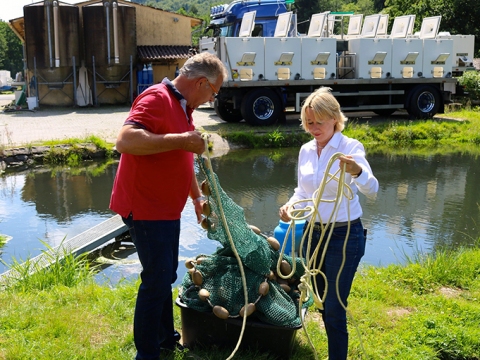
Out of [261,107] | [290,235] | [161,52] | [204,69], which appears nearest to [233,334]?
[290,235]

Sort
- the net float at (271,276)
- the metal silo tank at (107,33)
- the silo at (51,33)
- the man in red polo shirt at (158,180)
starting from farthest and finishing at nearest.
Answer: the metal silo tank at (107,33)
the silo at (51,33)
the net float at (271,276)
the man in red polo shirt at (158,180)

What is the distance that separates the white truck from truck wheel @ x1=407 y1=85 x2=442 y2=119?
19 mm

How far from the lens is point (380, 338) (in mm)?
3895

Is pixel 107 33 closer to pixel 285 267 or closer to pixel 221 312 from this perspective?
pixel 285 267

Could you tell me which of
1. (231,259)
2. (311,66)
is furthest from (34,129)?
(231,259)

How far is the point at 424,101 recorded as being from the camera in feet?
55.0

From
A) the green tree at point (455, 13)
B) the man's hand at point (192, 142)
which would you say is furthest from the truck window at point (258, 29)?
the green tree at point (455, 13)

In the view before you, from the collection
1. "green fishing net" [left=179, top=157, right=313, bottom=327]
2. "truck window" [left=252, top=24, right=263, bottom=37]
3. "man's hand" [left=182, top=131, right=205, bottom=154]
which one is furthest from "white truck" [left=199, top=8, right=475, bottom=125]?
"man's hand" [left=182, top=131, right=205, bottom=154]

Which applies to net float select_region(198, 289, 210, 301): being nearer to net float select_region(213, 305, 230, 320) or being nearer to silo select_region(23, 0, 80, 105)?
net float select_region(213, 305, 230, 320)

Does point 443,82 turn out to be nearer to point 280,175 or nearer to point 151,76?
point 280,175

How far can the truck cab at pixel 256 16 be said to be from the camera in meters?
16.6

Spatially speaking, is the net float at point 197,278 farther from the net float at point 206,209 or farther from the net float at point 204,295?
the net float at point 206,209

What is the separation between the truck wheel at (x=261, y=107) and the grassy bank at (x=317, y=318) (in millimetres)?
10242

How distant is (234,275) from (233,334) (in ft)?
1.16
